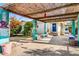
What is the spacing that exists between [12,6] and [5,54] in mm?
747

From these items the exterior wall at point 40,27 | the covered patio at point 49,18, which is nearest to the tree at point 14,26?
the covered patio at point 49,18

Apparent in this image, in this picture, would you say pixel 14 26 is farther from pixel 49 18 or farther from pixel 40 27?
pixel 49 18

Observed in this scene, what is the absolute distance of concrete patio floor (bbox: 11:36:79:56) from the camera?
9.86ft

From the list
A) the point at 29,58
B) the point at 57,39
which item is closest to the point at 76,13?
the point at 57,39

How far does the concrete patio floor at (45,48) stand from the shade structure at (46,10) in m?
0.35

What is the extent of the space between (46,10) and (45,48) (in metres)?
0.60

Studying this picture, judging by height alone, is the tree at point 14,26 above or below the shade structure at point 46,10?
below

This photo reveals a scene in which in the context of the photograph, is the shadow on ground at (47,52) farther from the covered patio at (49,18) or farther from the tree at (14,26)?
the tree at (14,26)

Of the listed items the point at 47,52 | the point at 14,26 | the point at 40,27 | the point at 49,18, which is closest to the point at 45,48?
the point at 47,52

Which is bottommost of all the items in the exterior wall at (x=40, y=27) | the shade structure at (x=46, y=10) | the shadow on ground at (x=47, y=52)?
the shadow on ground at (x=47, y=52)

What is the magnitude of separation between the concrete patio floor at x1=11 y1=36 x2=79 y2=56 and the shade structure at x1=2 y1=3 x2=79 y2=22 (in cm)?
35

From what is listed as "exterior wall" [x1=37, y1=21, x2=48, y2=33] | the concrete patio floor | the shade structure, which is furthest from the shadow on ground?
the shade structure

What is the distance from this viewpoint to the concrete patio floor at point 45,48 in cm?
301

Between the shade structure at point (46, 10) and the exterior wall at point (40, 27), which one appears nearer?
the shade structure at point (46, 10)
